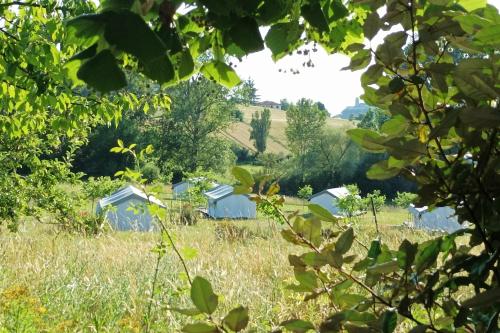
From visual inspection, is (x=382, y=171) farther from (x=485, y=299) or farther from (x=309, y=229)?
(x=485, y=299)

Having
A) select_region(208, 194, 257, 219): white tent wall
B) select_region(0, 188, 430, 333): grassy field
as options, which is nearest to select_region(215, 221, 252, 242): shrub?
select_region(0, 188, 430, 333): grassy field

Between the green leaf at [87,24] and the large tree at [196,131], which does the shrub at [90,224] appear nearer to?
the green leaf at [87,24]

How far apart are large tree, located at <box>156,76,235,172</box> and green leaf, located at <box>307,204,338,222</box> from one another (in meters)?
50.2

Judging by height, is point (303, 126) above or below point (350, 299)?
above

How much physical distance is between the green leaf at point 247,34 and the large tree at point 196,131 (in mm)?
50353

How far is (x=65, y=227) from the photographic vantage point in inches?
368

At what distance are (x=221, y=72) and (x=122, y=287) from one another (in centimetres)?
349

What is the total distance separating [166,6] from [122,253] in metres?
5.41

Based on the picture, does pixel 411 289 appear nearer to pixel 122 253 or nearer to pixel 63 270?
→ pixel 63 270

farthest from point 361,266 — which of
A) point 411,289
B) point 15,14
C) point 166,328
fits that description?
point 15,14

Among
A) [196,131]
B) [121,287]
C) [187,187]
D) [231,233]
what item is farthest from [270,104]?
[121,287]

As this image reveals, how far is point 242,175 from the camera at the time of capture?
1097mm

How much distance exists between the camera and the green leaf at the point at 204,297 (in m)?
0.96

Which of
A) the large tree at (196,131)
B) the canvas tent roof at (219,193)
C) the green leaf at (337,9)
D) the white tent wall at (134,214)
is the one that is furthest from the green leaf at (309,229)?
the large tree at (196,131)
